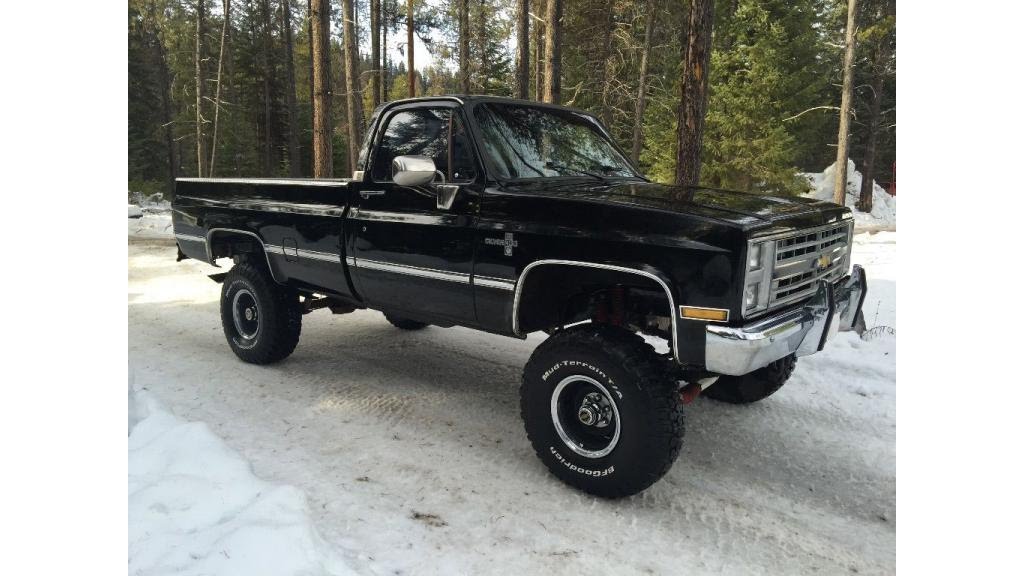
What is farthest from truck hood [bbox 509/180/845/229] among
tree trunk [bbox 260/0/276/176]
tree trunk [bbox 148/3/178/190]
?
tree trunk [bbox 148/3/178/190]

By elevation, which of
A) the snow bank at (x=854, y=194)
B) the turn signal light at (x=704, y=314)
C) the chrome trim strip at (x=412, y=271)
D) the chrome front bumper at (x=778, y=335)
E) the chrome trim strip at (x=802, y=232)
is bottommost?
the chrome front bumper at (x=778, y=335)

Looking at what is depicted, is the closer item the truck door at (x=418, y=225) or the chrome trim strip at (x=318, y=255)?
the truck door at (x=418, y=225)

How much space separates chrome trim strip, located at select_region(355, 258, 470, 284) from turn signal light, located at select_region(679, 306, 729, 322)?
1.43 metres

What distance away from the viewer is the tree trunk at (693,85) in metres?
8.19

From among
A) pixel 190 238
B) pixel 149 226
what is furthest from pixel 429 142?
pixel 149 226

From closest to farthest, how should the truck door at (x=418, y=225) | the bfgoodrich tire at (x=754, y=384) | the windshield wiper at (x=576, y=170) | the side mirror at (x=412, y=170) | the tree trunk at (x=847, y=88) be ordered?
the side mirror at (x=412, y=170) < the truck door at (x=418, y=225) < the windshield wiper at (x=576, y=170) < the bfgoodrich tire at (x=754, y=384) < the tree trunk at (x=847, y=88)

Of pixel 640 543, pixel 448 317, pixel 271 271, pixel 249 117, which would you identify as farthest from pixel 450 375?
pixel 249 117

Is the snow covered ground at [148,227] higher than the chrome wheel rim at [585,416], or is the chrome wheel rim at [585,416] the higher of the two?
the snow covered ground at [148,227]

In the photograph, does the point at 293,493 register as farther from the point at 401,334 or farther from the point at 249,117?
the point at 249,117

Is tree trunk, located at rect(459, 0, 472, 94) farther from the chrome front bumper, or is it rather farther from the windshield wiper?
the chrome front bumper

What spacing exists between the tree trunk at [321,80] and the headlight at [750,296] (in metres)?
10.2

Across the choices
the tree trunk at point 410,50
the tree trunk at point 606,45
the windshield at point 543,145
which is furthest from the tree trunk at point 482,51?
the windshield at point 543,145

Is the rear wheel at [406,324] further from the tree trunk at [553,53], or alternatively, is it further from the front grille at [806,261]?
the tree trunk at [553,53]

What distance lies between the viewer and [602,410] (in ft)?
11.6
